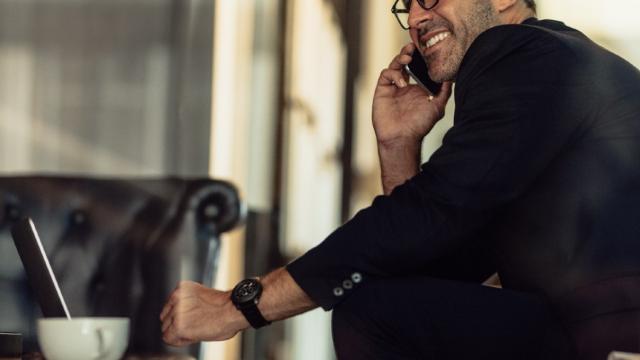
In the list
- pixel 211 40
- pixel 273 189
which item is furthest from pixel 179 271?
pixel 211 40

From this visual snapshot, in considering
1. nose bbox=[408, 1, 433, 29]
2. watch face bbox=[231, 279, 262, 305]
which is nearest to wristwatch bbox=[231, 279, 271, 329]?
watch face bbox=[231, 279, 262, 305]

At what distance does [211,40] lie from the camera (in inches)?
117

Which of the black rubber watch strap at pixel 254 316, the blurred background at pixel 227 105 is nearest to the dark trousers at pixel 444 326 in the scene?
the black rubber watch strap at pixel 254 316

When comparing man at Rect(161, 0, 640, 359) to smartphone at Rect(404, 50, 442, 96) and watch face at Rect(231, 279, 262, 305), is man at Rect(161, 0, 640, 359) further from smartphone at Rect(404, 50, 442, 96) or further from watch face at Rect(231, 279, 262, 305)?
smartphone at Rect(404, 50, 442, 96)

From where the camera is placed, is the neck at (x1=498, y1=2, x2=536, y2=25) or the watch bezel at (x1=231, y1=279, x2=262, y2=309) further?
the neck at (x1=498, y1=2, x2=536, y2=25)

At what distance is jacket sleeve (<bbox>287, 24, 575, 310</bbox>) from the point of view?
125cm

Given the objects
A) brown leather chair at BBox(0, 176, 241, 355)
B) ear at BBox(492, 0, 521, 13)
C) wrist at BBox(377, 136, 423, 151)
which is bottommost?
brown leather chair at BBox(0, 176, 241, 355)

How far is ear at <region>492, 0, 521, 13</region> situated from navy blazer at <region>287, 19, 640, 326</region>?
0.73ft

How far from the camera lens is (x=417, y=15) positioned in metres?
1.63

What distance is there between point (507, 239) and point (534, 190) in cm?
9

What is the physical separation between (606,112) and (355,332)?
1.35ft

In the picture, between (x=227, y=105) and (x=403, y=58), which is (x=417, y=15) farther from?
(x=227, y=105)

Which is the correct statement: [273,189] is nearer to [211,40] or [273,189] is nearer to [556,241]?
[211,40]

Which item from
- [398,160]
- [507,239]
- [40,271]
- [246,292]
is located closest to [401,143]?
[398,160]
